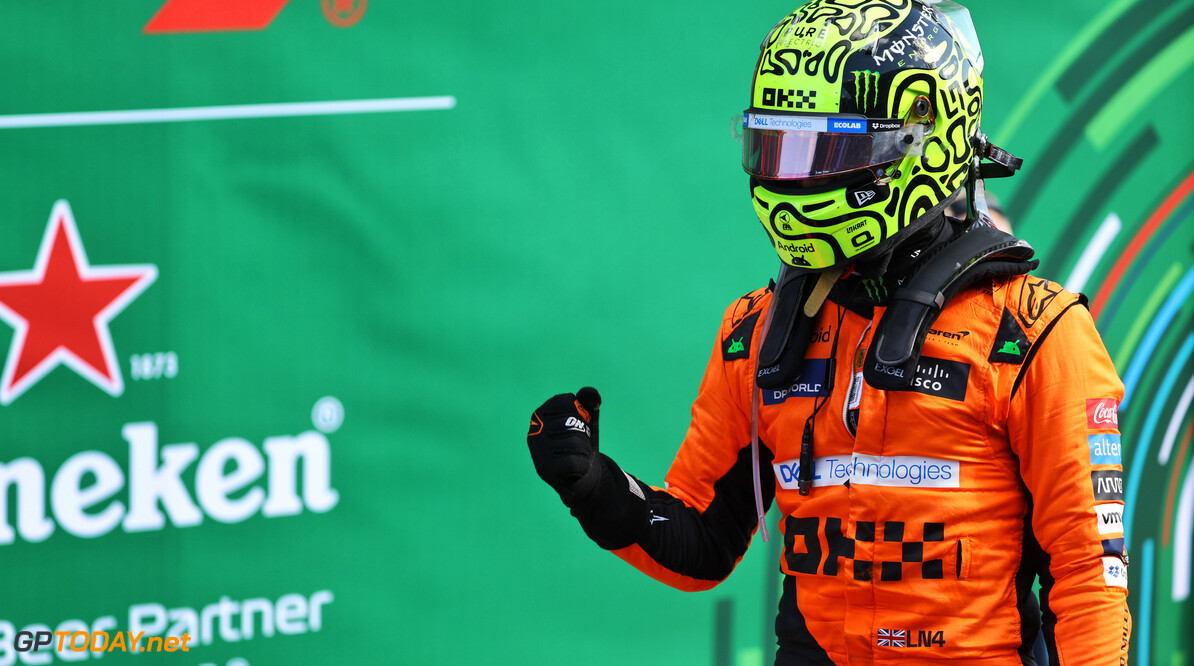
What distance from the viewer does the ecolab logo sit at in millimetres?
2773

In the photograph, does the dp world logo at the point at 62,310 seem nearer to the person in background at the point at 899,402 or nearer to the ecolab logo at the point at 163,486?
the ecolab logo at the point at 163,486

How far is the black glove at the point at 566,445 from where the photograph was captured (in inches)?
72.4

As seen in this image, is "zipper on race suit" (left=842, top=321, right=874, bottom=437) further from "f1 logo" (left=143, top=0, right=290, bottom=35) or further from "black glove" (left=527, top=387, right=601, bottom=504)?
"f1 logo" (left=143, top=0, right=290, bottom=35)

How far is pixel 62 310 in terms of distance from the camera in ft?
9.06

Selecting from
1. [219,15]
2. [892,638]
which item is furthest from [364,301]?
[892,638]

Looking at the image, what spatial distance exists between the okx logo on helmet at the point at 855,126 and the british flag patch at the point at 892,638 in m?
0.58

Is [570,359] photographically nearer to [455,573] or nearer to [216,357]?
[455,573]

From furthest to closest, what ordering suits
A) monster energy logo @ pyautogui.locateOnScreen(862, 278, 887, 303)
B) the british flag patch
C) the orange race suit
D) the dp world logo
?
the dp world logo < monster energy logo @ pyautogui.locateOnScreen(862, 278, 887, 303) < the british flag patch < the orange race suit

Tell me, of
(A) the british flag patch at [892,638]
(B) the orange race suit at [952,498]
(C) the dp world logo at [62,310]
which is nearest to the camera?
(B) the orange race suit at [952,498]

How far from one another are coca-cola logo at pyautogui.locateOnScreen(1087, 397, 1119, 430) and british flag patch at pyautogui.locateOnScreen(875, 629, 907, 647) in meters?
0.42

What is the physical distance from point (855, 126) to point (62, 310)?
1.91m

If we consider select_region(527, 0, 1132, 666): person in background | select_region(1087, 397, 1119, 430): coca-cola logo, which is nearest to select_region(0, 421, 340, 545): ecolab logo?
select_region(527, 0, 1132, 666): person in background

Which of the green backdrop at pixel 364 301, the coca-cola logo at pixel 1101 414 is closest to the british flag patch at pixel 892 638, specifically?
the coca-cola logo at pixel 1101 414

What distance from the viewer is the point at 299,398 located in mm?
2971
